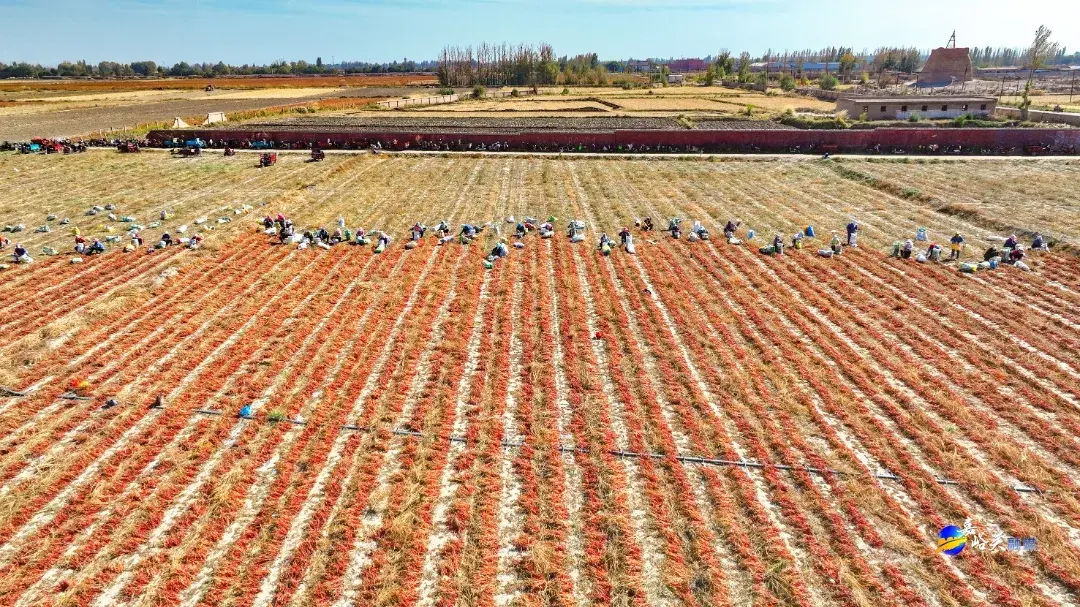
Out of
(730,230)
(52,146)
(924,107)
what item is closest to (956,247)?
(730,230)

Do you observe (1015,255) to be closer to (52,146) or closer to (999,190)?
(999,190)

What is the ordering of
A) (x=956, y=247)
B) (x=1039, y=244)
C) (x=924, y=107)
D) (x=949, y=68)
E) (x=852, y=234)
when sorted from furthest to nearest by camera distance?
(x=949, y=68) < (x=924, y=107) < (x=852, y=234) < (x=1039, y=244) < (x=956, y=247)

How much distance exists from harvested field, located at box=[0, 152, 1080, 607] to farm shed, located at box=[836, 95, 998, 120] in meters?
42.6

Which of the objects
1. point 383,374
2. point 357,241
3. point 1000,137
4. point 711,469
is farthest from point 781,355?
point 1000,137

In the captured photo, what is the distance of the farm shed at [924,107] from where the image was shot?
→ 2084 inches

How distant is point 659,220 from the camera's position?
923 inches

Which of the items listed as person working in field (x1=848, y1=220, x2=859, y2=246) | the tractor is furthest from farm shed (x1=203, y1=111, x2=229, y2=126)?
person working in field (x1=848, y1=220, x2=859, y2=246)

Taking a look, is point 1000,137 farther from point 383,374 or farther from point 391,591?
point 391,591

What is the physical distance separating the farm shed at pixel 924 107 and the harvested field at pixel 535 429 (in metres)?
42.6

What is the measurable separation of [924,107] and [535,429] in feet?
195

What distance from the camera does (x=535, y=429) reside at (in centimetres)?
1014

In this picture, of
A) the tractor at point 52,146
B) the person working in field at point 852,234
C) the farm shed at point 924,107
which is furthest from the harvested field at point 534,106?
the person working in field at point 852,234

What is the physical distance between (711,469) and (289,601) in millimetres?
6112

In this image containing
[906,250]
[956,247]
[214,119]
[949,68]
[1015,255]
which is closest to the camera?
[1015,255]
